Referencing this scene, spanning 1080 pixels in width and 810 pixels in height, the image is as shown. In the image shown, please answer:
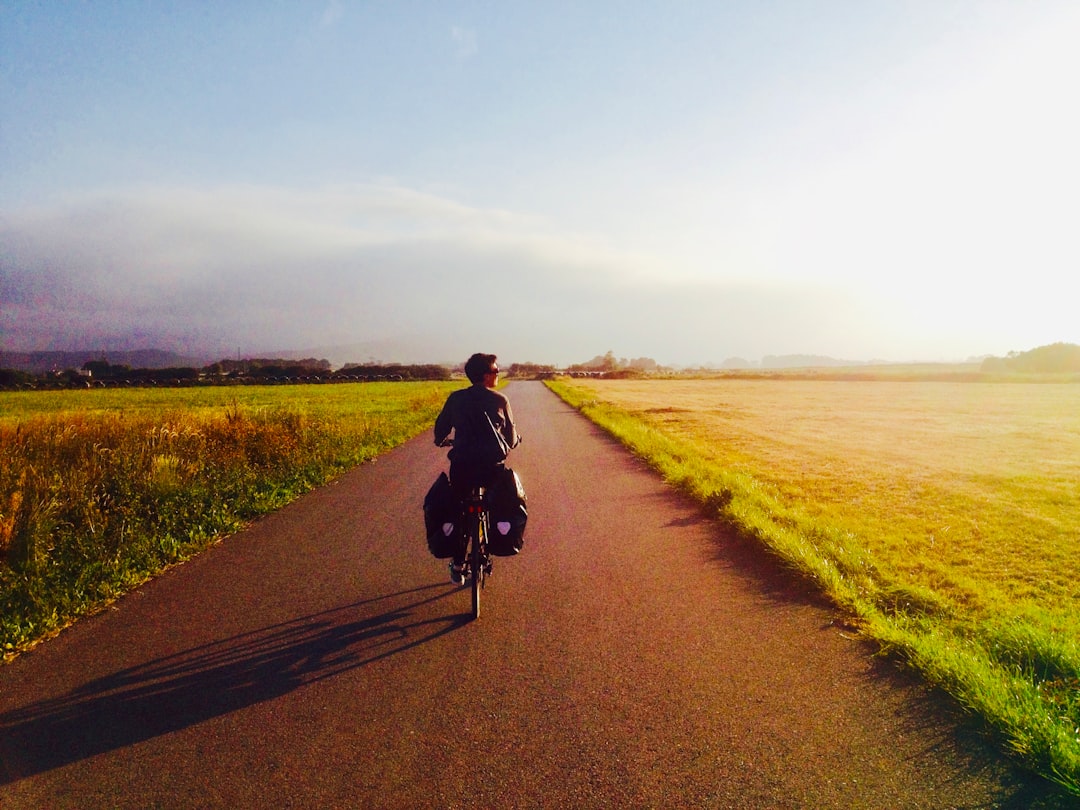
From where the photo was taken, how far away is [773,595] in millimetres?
5707

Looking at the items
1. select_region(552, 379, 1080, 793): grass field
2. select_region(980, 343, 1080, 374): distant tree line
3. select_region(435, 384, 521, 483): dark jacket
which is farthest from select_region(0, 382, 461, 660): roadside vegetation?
select_region(980, 343, 1080, 374): distant tree line

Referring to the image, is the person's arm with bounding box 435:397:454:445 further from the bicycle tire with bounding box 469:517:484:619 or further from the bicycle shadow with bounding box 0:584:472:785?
the bicycle shadow with bounding box 0:584:472:785

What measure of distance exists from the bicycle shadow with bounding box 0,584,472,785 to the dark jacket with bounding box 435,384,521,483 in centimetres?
124

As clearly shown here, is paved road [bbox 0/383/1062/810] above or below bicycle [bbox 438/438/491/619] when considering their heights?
below

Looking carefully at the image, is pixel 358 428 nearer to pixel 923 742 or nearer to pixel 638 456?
pixel 638 456

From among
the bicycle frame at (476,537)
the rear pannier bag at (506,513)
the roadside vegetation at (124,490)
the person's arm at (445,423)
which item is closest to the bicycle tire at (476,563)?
the bicycle frame at (476,537)

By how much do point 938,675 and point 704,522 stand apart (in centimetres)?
461

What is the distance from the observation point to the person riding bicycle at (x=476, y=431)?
211 inches

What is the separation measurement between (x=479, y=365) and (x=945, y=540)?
6633mm

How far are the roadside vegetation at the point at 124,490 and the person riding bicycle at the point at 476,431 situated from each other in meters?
3.40

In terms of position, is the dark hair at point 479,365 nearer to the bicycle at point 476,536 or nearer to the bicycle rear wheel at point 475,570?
the bicycle at point 476,536

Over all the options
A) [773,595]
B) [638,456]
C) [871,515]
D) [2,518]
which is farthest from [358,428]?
[773,595]

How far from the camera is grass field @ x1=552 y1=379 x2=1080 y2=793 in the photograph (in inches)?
156

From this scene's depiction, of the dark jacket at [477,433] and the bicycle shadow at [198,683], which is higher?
the dark jacket at [477,433]
